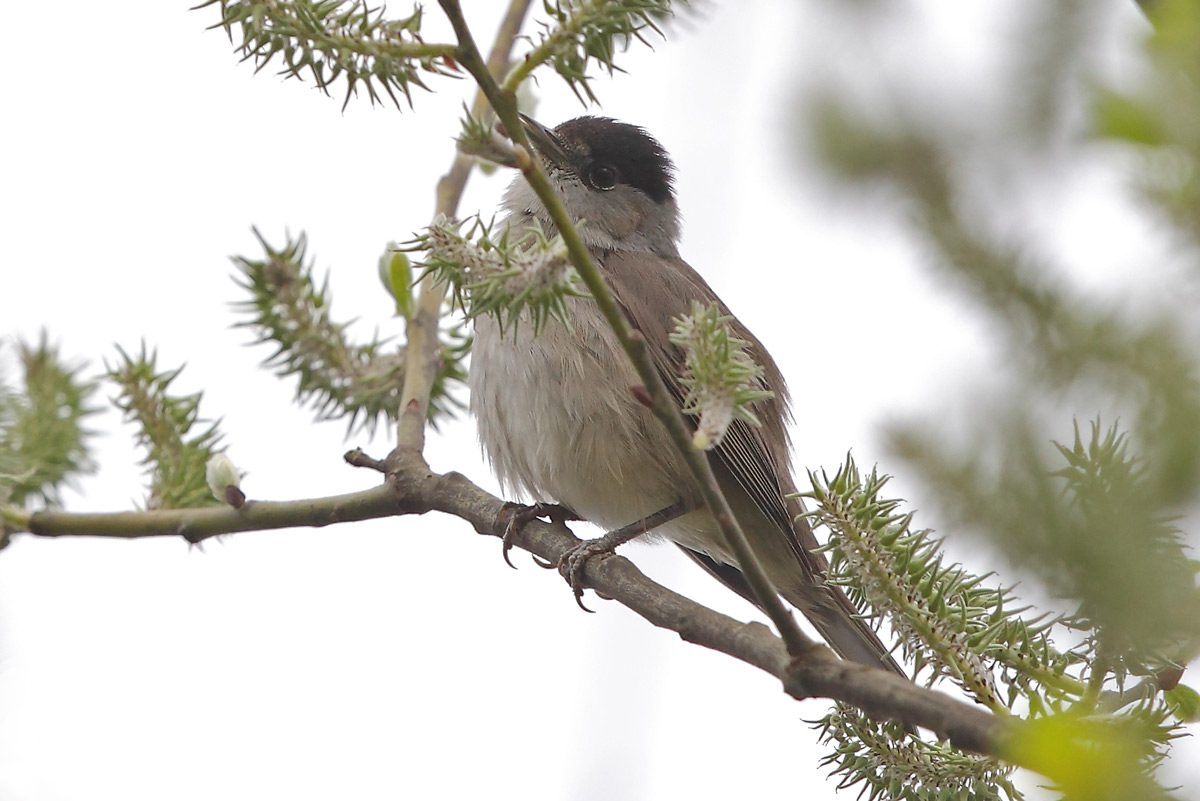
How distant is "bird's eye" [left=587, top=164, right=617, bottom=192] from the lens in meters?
5.11

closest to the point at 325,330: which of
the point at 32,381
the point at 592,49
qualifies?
the point at 32,381

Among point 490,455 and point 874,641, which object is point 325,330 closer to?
point 490,455

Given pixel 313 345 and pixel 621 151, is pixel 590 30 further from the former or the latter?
pixel 621 151

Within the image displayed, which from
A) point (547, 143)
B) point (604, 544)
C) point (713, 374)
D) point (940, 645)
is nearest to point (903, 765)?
point (940, 645)

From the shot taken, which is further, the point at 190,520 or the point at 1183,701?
the point at 190,520

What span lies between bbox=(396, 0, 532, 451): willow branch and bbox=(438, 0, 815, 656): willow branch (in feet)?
5.48

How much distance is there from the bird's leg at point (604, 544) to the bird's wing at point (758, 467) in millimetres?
223

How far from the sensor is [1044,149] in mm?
1331

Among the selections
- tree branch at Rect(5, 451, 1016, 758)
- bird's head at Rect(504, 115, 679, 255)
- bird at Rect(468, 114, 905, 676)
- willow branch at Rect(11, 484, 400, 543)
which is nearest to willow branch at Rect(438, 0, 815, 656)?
tree branch at Rect(5, 451, 1016, 758)

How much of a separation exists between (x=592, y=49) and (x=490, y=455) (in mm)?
2533

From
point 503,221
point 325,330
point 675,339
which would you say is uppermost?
point 503,221

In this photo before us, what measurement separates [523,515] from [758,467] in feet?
2.90

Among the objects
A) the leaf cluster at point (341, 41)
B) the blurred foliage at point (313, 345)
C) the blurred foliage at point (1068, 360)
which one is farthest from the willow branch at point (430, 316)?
the blurred foliage at point (1068, 360)

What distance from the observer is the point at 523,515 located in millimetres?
3818
